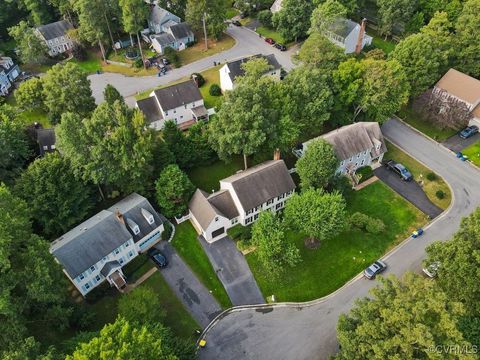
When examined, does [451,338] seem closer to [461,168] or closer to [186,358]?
[186,358]

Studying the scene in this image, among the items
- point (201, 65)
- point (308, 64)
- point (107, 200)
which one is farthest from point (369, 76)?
point (107, 200)

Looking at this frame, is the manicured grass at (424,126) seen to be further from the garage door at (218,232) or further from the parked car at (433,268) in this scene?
the garage door at (218,232)

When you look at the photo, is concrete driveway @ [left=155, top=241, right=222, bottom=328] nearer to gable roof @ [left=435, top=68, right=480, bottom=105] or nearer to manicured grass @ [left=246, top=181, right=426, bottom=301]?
manicured grass @ [left=246, top=181, right=426, bottom=301]

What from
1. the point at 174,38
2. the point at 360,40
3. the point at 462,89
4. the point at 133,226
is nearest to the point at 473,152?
the point at 462,89

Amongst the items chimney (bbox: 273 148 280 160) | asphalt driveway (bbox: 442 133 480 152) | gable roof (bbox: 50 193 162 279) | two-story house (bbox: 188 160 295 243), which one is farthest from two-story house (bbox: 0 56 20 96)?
asphalt driveway (bbox: 442 133 480 152)

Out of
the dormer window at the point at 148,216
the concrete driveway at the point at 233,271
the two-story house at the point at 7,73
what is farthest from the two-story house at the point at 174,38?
the concrete driveway at the point at 233,271

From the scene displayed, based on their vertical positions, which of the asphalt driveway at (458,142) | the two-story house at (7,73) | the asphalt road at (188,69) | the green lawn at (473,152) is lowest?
the green lawn at (473,152)

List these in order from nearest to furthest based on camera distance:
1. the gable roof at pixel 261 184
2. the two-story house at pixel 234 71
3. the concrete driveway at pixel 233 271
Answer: the concrete driveway at pixel 233 271 < the gable roof at pixel 261 184 < the two-story house at pixel 234 71
